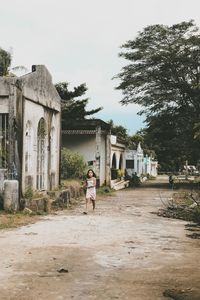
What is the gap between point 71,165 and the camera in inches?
941

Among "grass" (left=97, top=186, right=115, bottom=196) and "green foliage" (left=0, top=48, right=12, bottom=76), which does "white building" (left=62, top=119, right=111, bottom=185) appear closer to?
"grass" (left=97, top=186, right=115, bottom=196)

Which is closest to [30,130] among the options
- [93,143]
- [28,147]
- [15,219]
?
[28,147]

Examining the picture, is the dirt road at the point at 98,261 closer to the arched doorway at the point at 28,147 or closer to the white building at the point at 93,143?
the arched doorway at the point at 28,147

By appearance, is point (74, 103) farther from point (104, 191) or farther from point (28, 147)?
point (28, 147)

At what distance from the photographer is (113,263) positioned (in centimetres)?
770

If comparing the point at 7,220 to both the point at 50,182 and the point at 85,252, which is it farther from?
the point at 50,182

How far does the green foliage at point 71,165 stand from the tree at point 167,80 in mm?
11562

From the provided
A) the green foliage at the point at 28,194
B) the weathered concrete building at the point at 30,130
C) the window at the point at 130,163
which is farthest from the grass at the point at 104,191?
the window at the point at 130,163

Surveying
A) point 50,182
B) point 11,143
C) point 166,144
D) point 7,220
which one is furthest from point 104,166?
point 7,220

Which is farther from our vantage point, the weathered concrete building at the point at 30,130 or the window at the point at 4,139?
the window at the point at 4,139

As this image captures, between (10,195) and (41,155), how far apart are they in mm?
4204

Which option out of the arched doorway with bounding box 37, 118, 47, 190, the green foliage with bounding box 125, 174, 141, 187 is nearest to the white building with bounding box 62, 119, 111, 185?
the green foliage with bounding box 125, 174, 141, 187

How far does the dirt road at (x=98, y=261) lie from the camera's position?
20.0 feet

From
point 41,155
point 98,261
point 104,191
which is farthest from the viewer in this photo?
point 104,191
